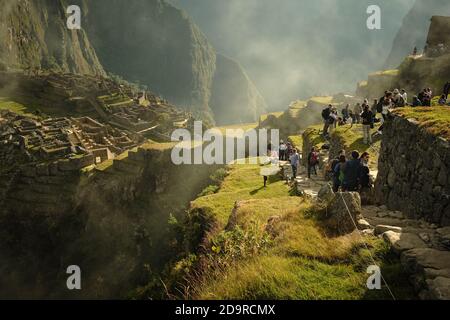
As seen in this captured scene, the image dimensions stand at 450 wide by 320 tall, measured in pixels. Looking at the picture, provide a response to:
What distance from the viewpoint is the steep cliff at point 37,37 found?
459ft

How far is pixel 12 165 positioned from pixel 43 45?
143 metres

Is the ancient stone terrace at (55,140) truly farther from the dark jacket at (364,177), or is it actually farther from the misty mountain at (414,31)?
the misty mountain at (414,31)

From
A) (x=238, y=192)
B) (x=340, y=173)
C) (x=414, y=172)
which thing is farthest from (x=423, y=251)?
(x=238, y=192)

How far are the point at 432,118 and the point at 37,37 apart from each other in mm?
187429

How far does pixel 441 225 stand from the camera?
28.1 feet

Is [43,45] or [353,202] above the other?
[43,45]

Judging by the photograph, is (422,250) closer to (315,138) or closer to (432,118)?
(432,118)

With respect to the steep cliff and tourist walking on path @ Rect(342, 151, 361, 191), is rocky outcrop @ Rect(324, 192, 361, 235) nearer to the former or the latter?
tourist walking on path @ Rect(342, 151, 361, 191)

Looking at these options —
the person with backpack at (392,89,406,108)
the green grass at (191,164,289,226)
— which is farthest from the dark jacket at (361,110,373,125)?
the green grass at (191,164,289,226)

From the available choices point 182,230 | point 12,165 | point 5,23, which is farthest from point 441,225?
point 5,23

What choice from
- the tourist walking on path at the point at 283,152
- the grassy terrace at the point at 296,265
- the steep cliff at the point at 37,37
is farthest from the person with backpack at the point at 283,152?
the steep cliff at the point at 37,37

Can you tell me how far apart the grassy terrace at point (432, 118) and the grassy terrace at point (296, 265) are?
11.9ft

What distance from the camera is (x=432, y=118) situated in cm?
1038
